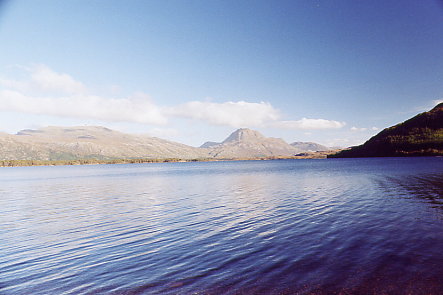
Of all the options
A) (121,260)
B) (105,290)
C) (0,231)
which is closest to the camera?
(105,290)

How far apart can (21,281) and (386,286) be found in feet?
59.9

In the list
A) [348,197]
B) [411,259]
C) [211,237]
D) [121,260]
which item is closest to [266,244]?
[211,237]

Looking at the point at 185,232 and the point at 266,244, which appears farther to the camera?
the point at 185,232

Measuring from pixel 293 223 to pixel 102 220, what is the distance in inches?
814

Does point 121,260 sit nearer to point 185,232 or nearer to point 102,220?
point 185,232

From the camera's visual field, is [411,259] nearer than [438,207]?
Yes

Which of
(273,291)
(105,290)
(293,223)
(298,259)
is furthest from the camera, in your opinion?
(293,223)

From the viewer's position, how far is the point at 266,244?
18.4 metres

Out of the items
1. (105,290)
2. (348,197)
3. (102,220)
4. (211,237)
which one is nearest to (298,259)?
(211,237)

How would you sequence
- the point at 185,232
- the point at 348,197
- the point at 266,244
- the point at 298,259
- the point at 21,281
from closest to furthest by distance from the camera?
the point at 21,281
the point at 298,259
the point at 266,244
the point at 185,232
the point at 348,197

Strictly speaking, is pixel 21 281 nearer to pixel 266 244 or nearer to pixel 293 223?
pixel 266 244

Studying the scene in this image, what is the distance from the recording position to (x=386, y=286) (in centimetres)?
1167

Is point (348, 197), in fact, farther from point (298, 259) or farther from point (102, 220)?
point (102, 220)

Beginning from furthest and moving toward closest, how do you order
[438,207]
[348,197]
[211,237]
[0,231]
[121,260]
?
[348,197] < [438,207] < [0,231] < [211,237] < [121,260]
